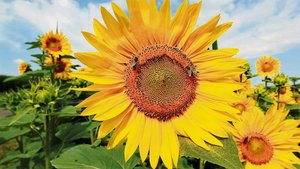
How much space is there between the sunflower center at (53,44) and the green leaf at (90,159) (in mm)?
3362

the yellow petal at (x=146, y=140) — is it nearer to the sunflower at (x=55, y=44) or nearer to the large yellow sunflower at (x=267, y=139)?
the large yellow sunflower at (x=267, y=139)

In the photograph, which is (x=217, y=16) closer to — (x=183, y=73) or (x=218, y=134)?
(x=183, y=73)

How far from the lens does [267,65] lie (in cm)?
759

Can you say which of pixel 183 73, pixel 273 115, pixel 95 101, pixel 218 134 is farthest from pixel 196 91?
pixel 273 115

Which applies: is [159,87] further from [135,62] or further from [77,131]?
[77,131]

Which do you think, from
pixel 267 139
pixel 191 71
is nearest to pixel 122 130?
pixel 191 71

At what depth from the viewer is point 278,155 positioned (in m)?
2.38

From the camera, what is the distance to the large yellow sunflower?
231 cm

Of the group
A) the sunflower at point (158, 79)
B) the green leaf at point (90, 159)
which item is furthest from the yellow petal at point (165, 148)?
the green leaf at point (90, 159)

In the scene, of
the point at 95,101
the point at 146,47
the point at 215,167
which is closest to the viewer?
the point at 95,101

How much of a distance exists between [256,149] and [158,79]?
1034 mm

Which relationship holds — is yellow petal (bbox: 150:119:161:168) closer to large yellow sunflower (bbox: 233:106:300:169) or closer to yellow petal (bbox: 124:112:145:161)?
yellow petal (bbox: 124:112:145:161)

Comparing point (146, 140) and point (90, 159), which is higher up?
point (146, 140)

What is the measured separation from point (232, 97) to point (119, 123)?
49 centimetres
